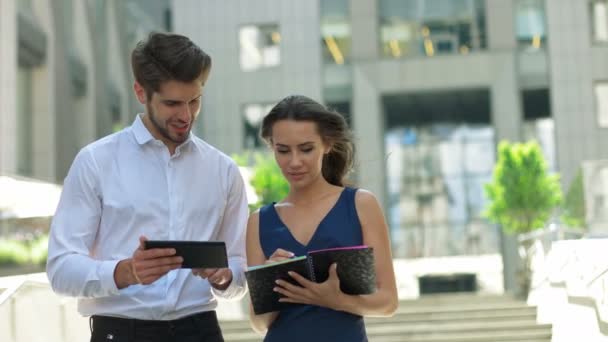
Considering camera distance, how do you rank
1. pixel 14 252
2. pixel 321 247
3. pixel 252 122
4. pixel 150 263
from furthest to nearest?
pixel 252 122 < pixel 14 252 < pixel 321 247 < pixel 150 263

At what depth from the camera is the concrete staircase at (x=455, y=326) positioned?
46.2 ft

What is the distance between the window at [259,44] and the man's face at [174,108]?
28.2 meters

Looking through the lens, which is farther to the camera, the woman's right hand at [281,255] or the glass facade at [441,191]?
the glass facade at [441,191]

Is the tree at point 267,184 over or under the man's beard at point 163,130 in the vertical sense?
under

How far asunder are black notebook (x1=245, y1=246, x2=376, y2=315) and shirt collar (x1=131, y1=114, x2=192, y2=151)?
1.77 feet

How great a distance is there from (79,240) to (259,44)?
95.4 ft

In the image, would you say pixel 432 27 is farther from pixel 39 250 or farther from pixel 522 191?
pixel 39 250

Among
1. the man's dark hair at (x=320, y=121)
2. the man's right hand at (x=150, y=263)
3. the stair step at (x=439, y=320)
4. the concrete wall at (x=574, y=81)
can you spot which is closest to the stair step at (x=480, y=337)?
the stair step at (x=439, y=320)

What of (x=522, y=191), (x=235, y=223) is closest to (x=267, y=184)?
(x=522, y=191)

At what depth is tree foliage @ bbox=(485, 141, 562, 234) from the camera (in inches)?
896

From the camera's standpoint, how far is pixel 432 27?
30.2m

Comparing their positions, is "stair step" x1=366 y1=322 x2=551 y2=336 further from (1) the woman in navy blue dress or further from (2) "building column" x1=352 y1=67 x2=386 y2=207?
(2) "building column" x1=352 y1=67 x2=386 y2=207

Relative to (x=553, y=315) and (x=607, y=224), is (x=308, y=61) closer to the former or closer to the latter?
(x=607, y=224)

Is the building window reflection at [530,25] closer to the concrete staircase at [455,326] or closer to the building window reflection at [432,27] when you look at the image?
the building window reflection at [432,27]
